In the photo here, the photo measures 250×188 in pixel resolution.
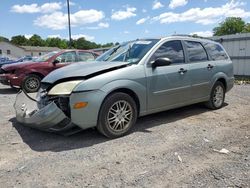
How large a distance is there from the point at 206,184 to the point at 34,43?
114 metres

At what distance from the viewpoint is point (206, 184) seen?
3145mm

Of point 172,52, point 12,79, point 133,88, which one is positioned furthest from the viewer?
point 12,79

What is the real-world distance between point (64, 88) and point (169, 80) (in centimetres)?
202

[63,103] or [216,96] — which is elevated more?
[63,103]

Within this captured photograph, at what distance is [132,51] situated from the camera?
5.37 m

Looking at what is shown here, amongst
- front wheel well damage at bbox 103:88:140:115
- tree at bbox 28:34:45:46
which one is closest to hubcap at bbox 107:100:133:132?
front wheel well damage at bbox 103:88:140:115

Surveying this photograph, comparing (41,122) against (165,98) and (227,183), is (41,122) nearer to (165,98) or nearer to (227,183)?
(165,98)

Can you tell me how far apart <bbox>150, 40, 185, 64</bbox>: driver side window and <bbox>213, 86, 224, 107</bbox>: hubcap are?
1.49 metres

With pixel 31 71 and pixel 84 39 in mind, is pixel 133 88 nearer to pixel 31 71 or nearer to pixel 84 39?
pixel 31 71

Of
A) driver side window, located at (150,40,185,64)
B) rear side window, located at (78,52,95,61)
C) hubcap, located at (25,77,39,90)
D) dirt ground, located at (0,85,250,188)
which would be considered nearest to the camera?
dirt ground, located at (0,85,250,188)

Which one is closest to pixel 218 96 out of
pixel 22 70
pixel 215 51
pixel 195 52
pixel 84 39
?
pixel 215 51

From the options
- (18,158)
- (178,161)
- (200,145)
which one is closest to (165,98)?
(200,145)

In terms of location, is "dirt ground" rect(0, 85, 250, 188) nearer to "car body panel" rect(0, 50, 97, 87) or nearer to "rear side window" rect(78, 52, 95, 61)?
"car body panel" rect(0, 50, 97, 87)

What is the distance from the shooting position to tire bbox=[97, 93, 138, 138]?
14.7ft
